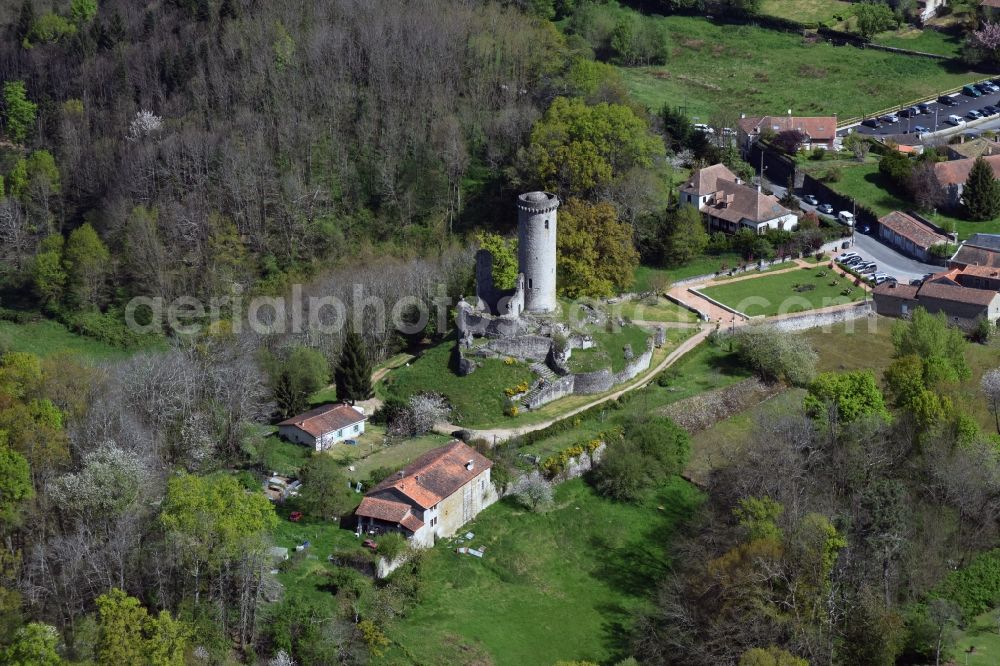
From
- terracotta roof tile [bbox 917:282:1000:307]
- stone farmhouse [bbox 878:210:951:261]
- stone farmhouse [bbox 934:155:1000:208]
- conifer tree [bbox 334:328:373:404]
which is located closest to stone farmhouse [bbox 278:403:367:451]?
conifer tree [bbox 334:328:373:404]

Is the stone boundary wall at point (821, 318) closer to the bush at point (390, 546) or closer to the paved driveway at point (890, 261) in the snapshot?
→ the paved driveway at point (890, 261)

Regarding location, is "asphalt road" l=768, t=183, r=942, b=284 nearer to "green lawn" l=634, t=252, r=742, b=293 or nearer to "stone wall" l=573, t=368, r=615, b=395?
"green lawn" l=634, t=252, r=742, b=293

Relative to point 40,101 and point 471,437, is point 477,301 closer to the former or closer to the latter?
point 471,437

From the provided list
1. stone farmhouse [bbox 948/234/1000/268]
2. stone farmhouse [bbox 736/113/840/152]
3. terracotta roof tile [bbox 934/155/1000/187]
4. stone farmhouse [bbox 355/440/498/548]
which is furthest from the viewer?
stone farmhouse [bbox 736/113/840/152]

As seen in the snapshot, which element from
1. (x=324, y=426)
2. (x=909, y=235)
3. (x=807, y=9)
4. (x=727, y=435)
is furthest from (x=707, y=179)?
(x=807, y=9)

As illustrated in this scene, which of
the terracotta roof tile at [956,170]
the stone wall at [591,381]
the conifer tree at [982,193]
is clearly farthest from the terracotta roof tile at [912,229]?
the stone wall at [591,381]

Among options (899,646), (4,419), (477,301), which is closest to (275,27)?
(477,301)

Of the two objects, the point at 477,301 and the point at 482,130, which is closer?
the point at 477,301
